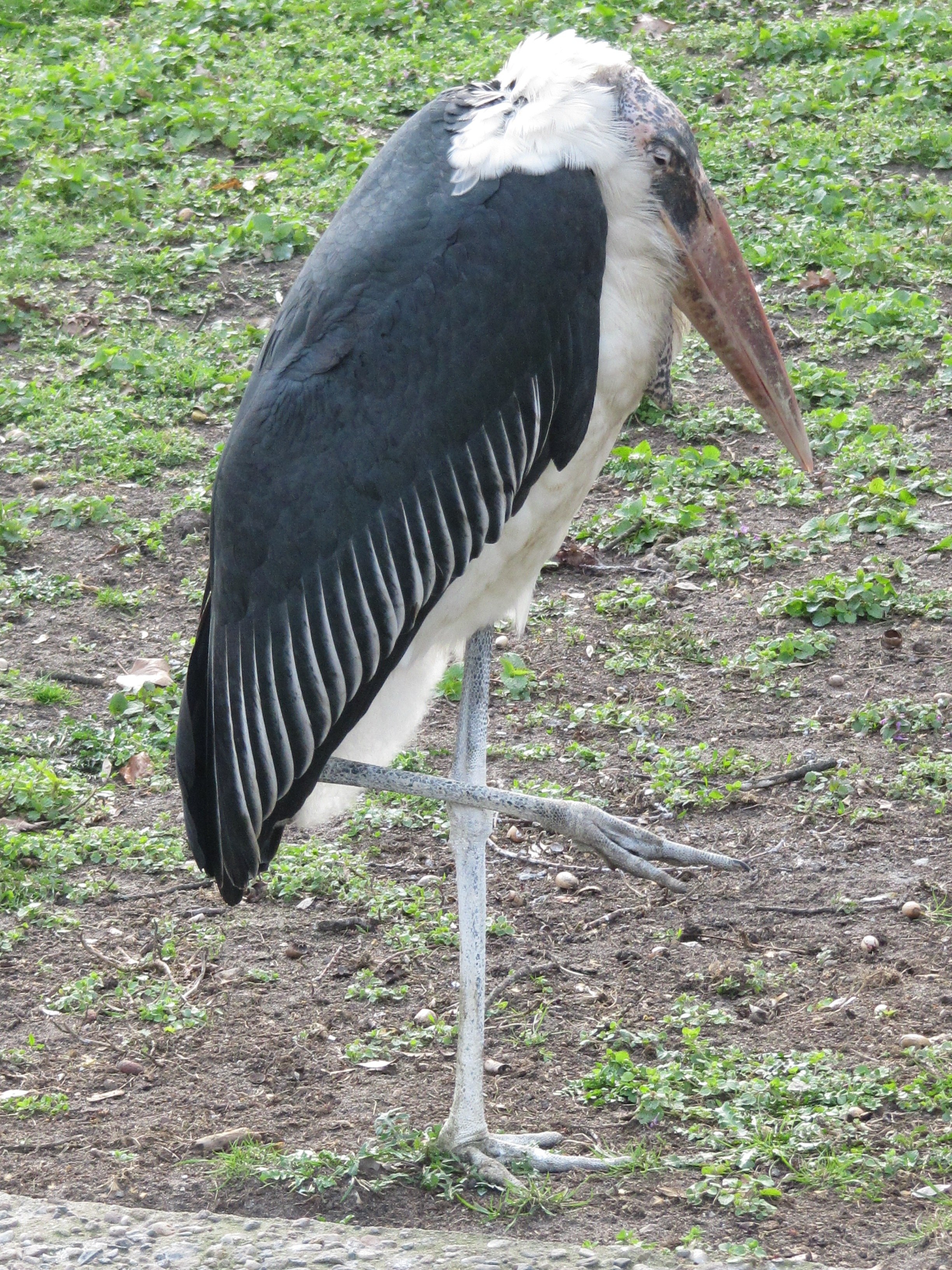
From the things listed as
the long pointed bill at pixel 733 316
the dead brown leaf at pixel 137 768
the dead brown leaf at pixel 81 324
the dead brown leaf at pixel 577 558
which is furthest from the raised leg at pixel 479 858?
the dead brown leaf at pixel 81 324

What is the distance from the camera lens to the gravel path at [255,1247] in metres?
2.63

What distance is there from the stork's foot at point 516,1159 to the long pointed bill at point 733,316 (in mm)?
1350

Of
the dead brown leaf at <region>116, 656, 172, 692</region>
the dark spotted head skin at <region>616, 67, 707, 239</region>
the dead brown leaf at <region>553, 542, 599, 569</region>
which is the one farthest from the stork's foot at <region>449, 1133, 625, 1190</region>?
the dead brown leaf at <region>553, 542, 599, 569</region>

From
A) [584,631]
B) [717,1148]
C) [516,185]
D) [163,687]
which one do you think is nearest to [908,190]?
[584,631]

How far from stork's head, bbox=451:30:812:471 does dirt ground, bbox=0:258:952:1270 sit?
48.9 inches

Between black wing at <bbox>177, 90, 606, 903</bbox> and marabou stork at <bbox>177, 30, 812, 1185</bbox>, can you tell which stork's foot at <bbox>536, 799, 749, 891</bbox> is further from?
black wing at <bbox>177, 90, 606, 903</bbox>

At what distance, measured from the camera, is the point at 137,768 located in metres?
4.40

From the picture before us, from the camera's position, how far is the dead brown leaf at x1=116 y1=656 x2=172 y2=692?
4.66 meters

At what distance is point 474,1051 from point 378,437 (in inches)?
43.5

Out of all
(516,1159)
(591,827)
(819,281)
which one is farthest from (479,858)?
(819,281)

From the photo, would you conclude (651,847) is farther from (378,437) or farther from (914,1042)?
(378,437)

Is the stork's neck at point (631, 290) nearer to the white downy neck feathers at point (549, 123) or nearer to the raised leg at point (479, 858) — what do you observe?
the white downy neck feathers at point (549, 123)

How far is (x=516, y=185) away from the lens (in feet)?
9.43

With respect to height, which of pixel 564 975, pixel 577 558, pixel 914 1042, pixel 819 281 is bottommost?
pixel 564 975
